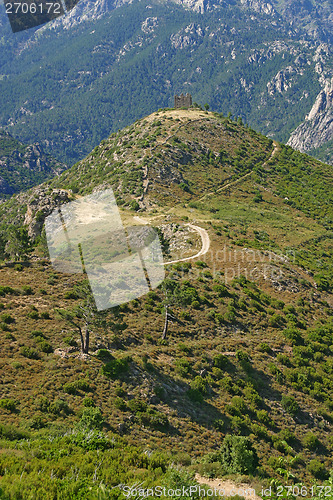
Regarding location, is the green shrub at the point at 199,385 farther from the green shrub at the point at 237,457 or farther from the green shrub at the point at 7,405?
the green shrub at the point at 7,405

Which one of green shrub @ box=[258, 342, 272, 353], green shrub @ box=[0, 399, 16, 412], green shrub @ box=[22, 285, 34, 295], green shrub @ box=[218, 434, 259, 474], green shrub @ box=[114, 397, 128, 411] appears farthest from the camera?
green shrub @ box=[258, 342, 272, 353]

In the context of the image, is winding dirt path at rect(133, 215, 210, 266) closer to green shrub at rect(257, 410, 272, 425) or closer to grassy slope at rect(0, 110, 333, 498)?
grassy slope at rect(0, 110, 333, 498)

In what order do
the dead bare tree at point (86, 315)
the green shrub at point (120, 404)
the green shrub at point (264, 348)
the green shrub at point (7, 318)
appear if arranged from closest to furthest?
the green shrub at point (120, 404) → the dead bare tree at point (86, 315) → the green shrub at point (7, 318) → the green shrub at point (264, 348)

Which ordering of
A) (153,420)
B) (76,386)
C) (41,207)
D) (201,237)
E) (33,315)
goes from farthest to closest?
(41,207) → (201,237) → (33,315) → (76,386) → (153,420)

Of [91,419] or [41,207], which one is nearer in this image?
[91,419]

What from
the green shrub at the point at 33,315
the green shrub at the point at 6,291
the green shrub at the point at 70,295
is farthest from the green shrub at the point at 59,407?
the green shrub at the point at 6,291

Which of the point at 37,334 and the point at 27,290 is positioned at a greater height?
the point at 27,290

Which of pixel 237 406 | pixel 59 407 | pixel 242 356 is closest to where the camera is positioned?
pixel 59 407

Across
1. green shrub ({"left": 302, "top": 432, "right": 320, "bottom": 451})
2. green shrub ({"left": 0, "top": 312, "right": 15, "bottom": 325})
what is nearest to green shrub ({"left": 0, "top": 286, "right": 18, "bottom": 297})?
green shrub ({"left": 0, "top": 312, "right": 15, "bottom": 325})

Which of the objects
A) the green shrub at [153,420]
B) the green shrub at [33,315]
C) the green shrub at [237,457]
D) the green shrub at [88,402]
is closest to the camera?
the green shrub at [237,457]

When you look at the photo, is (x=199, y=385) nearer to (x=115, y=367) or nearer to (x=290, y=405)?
(x=115, y=367)

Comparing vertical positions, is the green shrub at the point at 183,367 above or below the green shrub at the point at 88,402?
below

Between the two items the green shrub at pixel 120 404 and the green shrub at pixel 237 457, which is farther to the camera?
the green shrub at pixel 120 404

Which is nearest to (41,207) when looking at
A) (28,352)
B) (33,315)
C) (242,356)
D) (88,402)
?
(33,315)
